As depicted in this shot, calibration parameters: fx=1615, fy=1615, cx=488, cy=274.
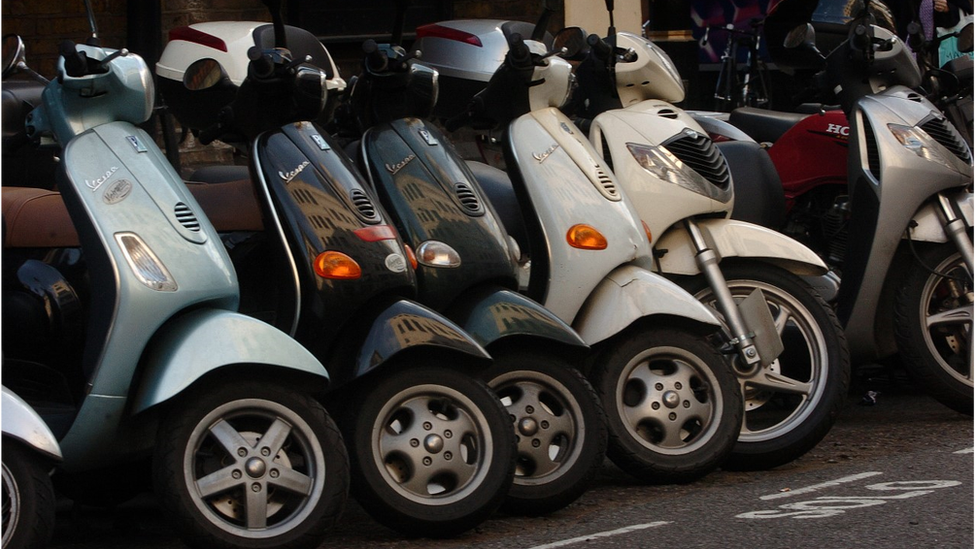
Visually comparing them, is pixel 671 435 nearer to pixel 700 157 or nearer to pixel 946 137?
pixel 700 157

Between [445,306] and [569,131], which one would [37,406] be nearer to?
[445,306]

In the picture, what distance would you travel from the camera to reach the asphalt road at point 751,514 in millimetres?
3986

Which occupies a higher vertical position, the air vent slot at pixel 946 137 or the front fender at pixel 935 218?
the air vent slot at pixel 946 137

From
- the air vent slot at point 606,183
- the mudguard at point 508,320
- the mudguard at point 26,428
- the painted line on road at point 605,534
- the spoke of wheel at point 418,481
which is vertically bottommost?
the painted line on road at point 605,534

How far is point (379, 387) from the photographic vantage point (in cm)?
411

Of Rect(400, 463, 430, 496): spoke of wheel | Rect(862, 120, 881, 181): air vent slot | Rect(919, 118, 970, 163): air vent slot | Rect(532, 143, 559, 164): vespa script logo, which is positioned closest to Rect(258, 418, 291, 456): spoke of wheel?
Rect(400, 463, 430, 496): spoke of wheel

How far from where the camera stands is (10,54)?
4230 millimetres

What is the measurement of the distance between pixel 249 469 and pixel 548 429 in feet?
3.08

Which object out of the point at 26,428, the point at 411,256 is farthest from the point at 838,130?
the point at 26,428

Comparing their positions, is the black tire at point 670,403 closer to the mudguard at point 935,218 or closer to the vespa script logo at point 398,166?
the vespa script logo at point 398,166

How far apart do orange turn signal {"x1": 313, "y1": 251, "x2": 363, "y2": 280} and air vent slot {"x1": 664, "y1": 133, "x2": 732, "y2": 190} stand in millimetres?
1532

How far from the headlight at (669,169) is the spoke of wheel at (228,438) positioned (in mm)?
2006

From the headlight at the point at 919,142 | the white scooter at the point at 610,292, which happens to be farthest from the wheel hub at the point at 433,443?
the headlight at the point at 919,142

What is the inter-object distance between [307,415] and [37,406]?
0.80m
